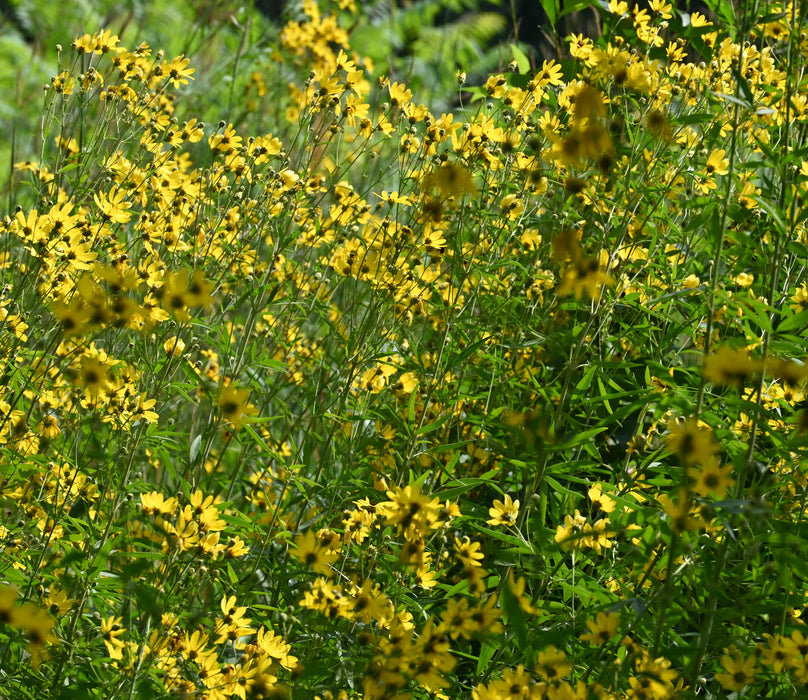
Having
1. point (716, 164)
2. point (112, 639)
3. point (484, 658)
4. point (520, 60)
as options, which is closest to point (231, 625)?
point (112, 639)

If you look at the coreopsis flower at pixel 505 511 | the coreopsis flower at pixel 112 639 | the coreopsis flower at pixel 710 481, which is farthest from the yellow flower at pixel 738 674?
the coreopsis flower at pixel 112 639

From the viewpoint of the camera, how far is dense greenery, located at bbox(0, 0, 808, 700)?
1.25 m

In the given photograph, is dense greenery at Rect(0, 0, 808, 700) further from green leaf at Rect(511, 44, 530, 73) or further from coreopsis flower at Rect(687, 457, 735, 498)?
green leaf at Rect(511, 44, 530, 73)

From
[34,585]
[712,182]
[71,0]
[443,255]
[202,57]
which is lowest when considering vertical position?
[34,585]

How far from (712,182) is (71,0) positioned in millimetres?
6894

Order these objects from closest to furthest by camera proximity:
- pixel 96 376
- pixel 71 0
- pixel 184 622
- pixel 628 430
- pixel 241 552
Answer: pixel 96 376
pixel 241 552
pixel 184 622
pixel 628 430
pixel 71 0

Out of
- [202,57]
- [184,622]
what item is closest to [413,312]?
[184,622]

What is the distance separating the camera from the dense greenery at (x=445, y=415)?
1.25 m

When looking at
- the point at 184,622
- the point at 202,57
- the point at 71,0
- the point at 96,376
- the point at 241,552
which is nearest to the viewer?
the point at 96,376

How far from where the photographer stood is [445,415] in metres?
1.65

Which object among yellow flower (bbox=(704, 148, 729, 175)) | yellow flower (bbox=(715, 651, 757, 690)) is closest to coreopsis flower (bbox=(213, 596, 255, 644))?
yellow flower (bbox=(715, 651, 757, 690))

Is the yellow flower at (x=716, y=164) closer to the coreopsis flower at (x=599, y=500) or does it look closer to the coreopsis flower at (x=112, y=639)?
the coreopsis flower at (x=599, y=500)

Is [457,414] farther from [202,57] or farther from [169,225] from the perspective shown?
[202,57]

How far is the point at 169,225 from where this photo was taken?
6.38ft
